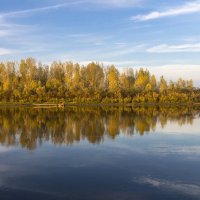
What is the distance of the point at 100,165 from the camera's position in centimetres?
893

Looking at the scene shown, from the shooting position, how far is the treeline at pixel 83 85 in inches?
2026

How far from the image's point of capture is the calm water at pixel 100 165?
6.58m

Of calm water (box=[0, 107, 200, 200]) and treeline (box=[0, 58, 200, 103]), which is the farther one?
treeline (box=[0, 58, 200, 103])

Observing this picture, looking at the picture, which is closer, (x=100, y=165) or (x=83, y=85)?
(x=100, y=165)

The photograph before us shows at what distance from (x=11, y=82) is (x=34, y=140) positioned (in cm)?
4458

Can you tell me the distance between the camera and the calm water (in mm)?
6578

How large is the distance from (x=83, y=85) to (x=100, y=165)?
1984 inches

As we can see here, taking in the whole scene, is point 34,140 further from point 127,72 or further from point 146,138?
point 127,72

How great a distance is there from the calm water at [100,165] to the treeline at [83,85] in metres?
36.3

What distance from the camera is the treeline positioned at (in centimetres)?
5147

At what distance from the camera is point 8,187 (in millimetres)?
6906

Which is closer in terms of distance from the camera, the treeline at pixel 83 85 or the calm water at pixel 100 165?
the calm water at pixel 100 165

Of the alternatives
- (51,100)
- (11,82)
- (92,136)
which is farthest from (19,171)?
(11,82)

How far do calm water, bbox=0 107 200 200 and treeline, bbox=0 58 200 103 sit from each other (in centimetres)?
3634
